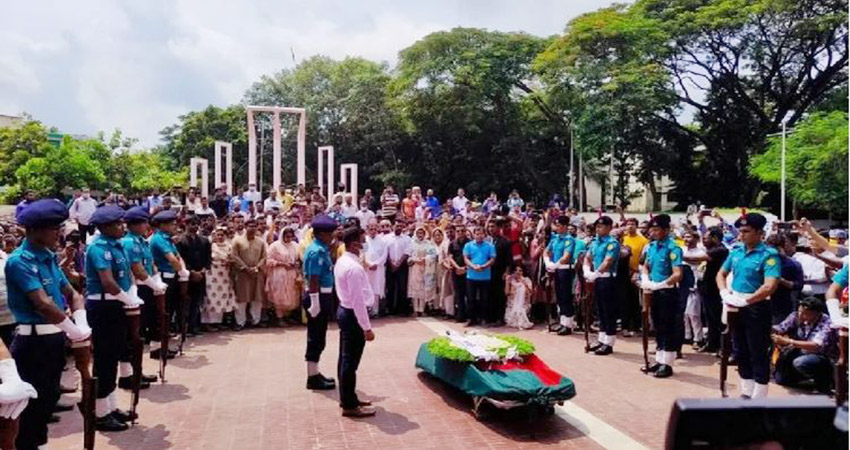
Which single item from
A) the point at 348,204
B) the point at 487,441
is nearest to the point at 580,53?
the point at 348,204

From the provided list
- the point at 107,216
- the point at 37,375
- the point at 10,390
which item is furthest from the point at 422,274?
the point at 10,390

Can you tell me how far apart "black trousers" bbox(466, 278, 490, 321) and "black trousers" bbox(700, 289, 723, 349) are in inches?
144

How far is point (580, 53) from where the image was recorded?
32219 mm

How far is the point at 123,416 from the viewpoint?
249 inches

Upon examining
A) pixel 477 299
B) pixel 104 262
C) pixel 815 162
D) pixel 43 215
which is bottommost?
pixel 477 299

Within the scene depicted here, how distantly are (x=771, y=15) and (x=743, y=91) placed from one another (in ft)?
16.1

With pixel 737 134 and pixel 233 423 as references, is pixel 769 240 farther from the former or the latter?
pixel 737 134

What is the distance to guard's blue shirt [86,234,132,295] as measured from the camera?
242 inches

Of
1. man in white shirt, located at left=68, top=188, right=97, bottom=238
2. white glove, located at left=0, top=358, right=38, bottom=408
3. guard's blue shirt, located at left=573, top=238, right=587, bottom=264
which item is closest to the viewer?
white glove, located at left=0, top=358, right=38, bottom=408

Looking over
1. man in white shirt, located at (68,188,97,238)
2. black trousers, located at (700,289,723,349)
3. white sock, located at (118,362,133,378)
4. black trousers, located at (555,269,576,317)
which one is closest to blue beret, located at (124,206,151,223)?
white sock, located at (118,362,133,378)

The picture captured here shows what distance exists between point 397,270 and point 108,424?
720cm

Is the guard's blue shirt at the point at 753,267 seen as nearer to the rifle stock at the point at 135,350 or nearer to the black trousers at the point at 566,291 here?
the black trousers at the point at 566,291

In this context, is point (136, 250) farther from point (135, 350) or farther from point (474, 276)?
point (474, 276)

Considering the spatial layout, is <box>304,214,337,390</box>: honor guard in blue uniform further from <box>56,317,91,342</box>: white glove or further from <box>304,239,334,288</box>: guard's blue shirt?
<box>56,317,91,342</box>: white glove
